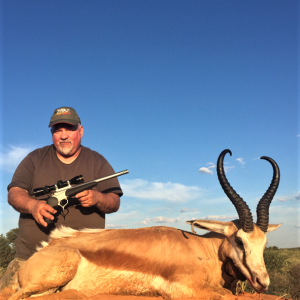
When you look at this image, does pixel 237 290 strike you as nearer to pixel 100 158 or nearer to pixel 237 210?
pixel 237 210

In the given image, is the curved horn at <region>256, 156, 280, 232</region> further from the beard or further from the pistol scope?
the beard

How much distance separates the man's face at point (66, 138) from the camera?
674cm

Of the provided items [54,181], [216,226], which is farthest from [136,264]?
[54,181]

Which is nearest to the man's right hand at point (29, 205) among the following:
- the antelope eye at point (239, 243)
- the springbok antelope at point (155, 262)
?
the springbok antelope at point (155, 262)

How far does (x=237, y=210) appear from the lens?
16.1 feet

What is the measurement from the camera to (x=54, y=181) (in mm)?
6500

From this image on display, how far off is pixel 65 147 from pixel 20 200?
1525 mm

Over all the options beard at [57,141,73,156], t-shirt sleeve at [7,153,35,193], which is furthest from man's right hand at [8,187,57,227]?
beard at [57,141,73,156]

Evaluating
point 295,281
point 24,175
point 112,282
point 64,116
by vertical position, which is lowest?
point 295,281

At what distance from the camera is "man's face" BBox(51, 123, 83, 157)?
674 cm

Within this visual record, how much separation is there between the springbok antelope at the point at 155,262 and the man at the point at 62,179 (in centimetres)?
102

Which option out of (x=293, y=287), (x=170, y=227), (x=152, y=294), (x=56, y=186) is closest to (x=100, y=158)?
(x=56, y=186)

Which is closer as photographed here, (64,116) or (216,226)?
(216,226)

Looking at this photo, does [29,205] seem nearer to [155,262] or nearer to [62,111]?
[62,111]
